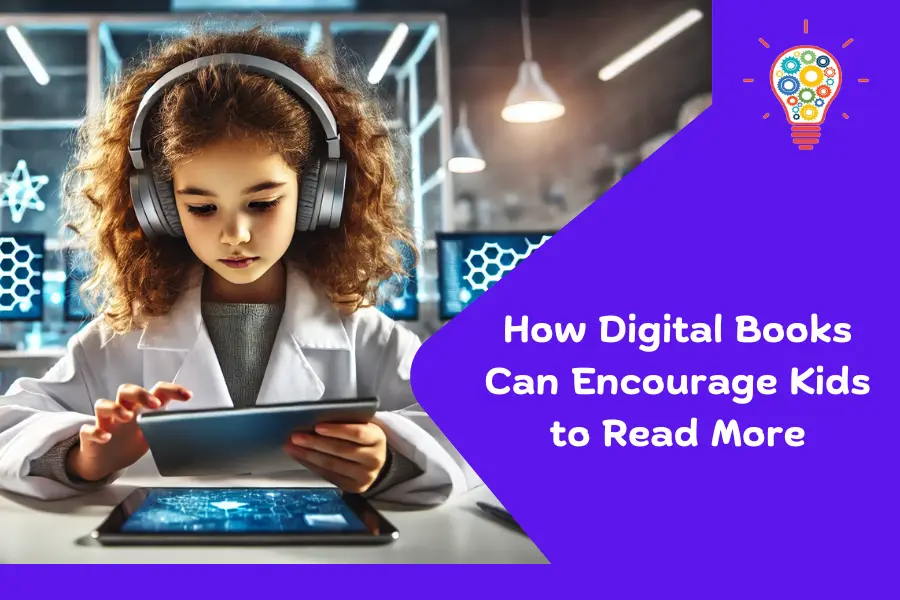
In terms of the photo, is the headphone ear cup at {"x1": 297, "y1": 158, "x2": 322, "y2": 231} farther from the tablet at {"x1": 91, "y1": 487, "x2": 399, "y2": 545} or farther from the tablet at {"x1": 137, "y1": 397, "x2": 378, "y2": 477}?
the tablet at {"x1": 91, "y1": 487, "x2": 399, "y2": 545}

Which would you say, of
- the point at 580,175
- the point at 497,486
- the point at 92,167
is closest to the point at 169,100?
the point at 92,167

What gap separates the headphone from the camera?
1310mm

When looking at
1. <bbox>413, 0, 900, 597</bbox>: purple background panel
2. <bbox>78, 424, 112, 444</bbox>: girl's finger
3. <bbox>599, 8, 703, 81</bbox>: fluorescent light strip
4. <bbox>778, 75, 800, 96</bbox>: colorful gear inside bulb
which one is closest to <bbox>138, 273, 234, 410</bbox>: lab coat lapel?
<bbox>78, 424, 112, 444</bbox>: girl's finger

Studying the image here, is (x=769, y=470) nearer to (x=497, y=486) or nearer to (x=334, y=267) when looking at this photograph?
(x=497, y=486)

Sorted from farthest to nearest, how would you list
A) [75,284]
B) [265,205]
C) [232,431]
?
[75,284] → [265,205] → [232,431]

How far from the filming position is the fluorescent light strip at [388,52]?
1443mm

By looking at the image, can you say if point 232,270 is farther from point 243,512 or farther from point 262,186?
point 243,512

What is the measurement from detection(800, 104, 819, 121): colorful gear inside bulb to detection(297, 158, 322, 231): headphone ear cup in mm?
800

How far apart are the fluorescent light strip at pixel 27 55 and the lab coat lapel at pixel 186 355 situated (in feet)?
1.41

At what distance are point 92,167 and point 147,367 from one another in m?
0.33

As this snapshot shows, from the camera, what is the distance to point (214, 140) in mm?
1288

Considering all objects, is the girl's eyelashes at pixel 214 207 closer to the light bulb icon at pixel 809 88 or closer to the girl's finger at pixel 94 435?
the girl's finger at pixel 94 435

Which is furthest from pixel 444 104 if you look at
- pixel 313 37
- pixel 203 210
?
pixel 203 210

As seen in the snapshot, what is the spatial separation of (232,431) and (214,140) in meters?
0.43
